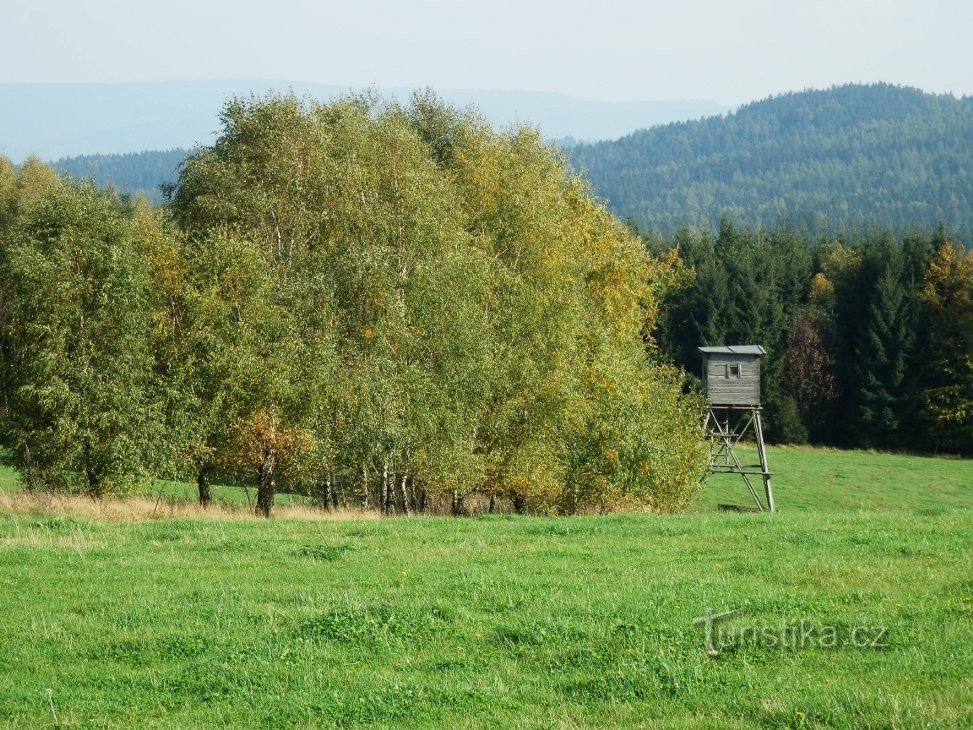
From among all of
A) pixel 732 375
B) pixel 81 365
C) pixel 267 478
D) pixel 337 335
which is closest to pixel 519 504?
pixel 337 335

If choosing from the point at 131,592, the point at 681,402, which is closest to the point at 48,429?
the point at 131,592

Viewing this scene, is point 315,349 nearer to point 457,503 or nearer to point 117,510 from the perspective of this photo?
point 457,503

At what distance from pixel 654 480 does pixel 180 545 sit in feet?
64.9

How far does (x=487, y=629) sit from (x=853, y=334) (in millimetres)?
82472

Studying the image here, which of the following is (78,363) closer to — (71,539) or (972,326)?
(71,539)

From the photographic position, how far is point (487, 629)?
12609mm

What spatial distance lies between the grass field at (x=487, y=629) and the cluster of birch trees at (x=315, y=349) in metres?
12.7

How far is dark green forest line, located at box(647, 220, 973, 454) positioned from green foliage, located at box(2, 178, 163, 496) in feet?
213

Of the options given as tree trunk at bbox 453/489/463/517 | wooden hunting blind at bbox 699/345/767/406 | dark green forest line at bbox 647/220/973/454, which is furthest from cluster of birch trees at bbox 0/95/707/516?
dark green forest line at bbox 647/220/973/454

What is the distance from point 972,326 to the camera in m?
77.9

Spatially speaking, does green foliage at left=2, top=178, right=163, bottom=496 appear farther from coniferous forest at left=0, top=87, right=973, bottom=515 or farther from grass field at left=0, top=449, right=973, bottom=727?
grass field at left=0, top=449, right=973, bottom=727

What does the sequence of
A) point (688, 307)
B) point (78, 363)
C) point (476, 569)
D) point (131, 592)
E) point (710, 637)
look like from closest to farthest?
point (710, 637), point (131, 592), point (476, 569), point (78, 363), point (688, 307)

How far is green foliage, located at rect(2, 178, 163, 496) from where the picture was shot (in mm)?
31109

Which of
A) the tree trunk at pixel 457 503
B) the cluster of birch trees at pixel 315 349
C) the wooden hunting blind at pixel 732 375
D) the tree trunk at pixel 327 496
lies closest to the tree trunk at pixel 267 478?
the cluster of birch trees at pixel 315 349
